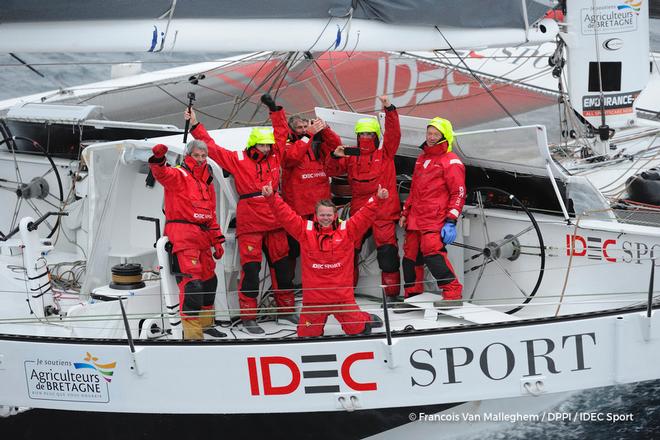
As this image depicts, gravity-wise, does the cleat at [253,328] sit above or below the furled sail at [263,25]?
below

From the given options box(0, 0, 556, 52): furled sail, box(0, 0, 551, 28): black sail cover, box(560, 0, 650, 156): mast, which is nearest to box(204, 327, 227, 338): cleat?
box(0, 0, 556, 52): furled sail

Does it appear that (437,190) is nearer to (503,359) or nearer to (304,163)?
(304,163)

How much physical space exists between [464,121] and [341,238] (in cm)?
618

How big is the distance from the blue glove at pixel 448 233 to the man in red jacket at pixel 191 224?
50.2 inches

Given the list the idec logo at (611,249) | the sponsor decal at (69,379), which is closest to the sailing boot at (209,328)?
the sponsor decal at (69,379)

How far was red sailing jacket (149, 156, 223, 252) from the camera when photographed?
623cm

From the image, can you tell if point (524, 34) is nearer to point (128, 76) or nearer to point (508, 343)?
point (508, 343)

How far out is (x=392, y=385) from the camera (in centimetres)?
553

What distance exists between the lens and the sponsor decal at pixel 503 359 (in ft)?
18.0

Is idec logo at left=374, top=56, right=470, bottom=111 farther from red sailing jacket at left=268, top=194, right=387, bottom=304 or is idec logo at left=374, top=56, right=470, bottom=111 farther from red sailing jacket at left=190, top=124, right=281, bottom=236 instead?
red sailing jacket at left=268, top=194, right=387, bottom=304

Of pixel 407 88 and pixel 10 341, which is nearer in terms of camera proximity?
pixel 10 341

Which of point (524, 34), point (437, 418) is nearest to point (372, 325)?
point (437, 418)

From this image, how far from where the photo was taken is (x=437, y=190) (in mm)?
6539

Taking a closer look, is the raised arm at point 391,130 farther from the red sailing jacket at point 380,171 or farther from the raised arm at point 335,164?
the raised arm at point 335,164
